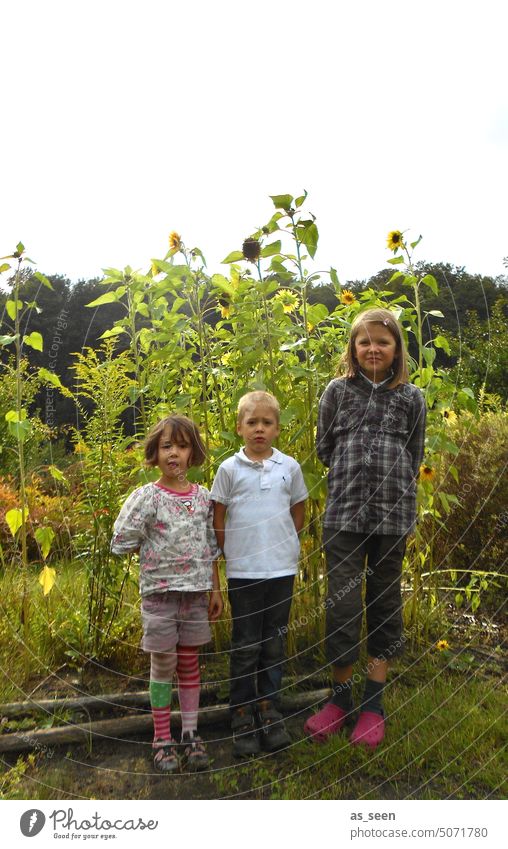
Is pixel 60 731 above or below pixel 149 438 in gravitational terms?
below

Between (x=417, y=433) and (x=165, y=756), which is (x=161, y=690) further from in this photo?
(x=417, y=433)

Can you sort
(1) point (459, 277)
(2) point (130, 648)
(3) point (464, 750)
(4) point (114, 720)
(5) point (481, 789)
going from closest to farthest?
1. (5) point (481, 789)
2. (3) point (464, 750)
3. (4) point (114, 720)
4. (1) point (459, 277)
5. (2) point (130, 648)

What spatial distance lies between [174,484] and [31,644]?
1.05 m

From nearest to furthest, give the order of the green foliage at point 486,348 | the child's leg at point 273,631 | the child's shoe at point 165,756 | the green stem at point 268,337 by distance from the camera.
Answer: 1. the child's shoe at point 165,756
2. the child's leg at point 273,631
3. the green stem at point 268,337
4. the green foliage at point 486,348

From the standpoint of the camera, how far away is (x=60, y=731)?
232cm

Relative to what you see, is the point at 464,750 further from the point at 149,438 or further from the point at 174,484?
the point at 149,438

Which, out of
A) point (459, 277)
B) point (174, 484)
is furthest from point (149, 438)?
point (459, 277)

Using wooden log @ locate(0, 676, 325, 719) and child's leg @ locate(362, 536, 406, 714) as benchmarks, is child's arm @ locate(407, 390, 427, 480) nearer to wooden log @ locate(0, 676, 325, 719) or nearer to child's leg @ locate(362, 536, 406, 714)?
child's leg @ locate(362, 536, 406, 714)

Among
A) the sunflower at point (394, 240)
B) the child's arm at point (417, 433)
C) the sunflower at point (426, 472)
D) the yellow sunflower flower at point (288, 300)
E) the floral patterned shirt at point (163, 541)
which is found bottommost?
the floral patterned shirt at point (163, 541)

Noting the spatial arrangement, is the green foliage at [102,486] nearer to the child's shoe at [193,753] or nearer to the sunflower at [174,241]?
the sunflower at [174,241]

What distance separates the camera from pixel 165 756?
2178 millimetres

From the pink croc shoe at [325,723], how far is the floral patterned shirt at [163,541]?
66cm

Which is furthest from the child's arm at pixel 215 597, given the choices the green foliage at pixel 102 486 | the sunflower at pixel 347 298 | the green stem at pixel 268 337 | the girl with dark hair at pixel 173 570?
the sunflower at pixel 347 298

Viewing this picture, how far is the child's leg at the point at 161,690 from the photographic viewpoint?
226 cm
